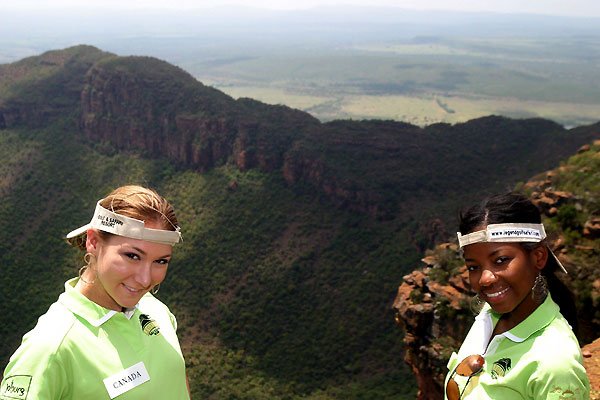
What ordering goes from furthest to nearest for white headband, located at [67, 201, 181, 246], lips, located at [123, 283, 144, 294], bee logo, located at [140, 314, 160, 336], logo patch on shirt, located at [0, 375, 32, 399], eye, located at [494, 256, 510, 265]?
bee logo, located at [140, 314, 160, 336], eye, located at [494, 256, 510, 265], lips, located at [123, 283, 144, 294], white headband, located at [67, 201, 181, 246], logo patch on shirt, located at [0, 375, 32, 399]

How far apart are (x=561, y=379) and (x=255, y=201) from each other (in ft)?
152

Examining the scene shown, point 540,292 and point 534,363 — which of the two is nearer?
point 534,363

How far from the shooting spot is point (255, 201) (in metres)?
50.0

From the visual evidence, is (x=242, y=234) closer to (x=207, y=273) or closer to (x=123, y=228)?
(x=207, y=273)

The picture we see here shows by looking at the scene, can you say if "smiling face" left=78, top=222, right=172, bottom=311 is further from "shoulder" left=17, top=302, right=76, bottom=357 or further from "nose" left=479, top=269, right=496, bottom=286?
Result: "nose" left=479, top=269, right=496, bottom=286

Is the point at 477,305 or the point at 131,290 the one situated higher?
the point at 131,290

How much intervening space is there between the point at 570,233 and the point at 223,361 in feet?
82.6

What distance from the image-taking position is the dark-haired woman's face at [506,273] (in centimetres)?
458

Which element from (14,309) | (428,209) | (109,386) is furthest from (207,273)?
(109,386)

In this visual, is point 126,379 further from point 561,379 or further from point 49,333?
point 561,379

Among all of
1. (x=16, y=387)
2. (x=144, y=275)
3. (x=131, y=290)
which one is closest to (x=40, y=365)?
(x=16, y=387)

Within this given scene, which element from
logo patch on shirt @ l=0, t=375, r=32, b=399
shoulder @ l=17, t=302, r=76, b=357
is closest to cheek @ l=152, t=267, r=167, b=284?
shoulder @ l=17, t=302, r=76, b=357

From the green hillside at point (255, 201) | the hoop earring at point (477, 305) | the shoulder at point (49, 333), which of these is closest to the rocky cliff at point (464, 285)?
the hoop earring at point (477, 305)

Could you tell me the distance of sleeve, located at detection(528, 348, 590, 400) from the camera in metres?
3.97
